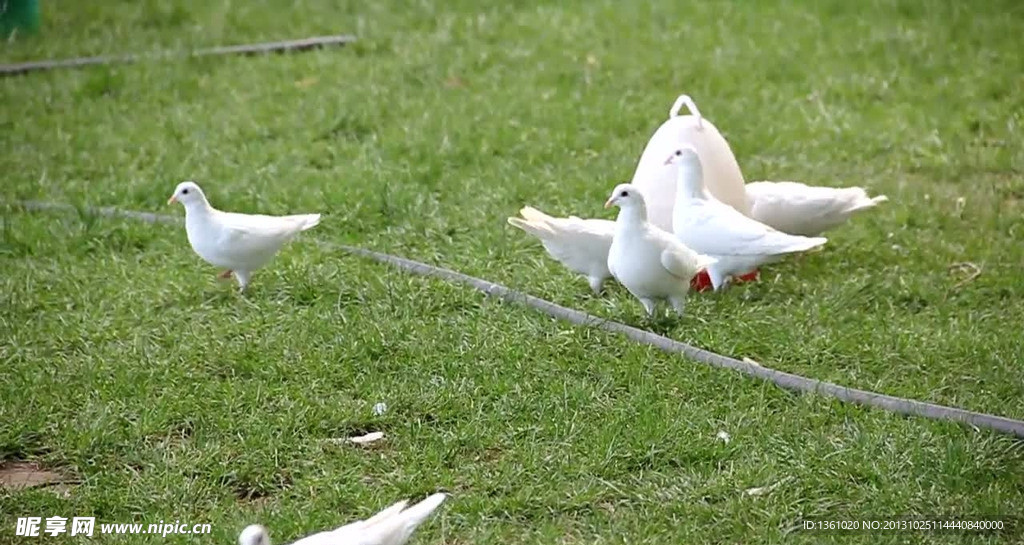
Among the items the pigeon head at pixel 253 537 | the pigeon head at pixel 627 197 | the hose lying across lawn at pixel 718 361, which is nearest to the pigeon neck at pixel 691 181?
the pigeon head at pixel 627 197

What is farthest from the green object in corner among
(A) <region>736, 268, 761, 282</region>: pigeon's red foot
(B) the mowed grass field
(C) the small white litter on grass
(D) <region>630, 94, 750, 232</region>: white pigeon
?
(C) the small white litter on grass

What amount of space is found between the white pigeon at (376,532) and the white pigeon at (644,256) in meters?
1.66

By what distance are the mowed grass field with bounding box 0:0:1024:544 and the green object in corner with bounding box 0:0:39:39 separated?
27 cm

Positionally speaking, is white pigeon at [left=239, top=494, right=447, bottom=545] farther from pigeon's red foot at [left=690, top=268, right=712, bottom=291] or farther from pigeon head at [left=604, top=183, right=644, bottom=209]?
pigeon's red foot at [left=690, top=268, right=712, bottom=291]

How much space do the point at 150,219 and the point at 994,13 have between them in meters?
6.04

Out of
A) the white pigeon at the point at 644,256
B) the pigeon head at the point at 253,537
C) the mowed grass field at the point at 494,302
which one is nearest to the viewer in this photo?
the pigeon head at the point at 253,537

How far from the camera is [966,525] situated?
12.5ft

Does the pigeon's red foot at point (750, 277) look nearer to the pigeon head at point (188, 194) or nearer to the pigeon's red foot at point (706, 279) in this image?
the pigeon's red foot at point (706, 279)

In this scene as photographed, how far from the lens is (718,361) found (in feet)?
15.7

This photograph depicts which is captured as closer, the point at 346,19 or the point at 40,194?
the point at 40,194

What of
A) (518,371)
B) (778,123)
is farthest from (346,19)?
(518,371)

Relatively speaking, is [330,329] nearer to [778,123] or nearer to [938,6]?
[778,123]

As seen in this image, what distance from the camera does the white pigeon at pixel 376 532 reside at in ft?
11.1

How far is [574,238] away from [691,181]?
1.66ft
